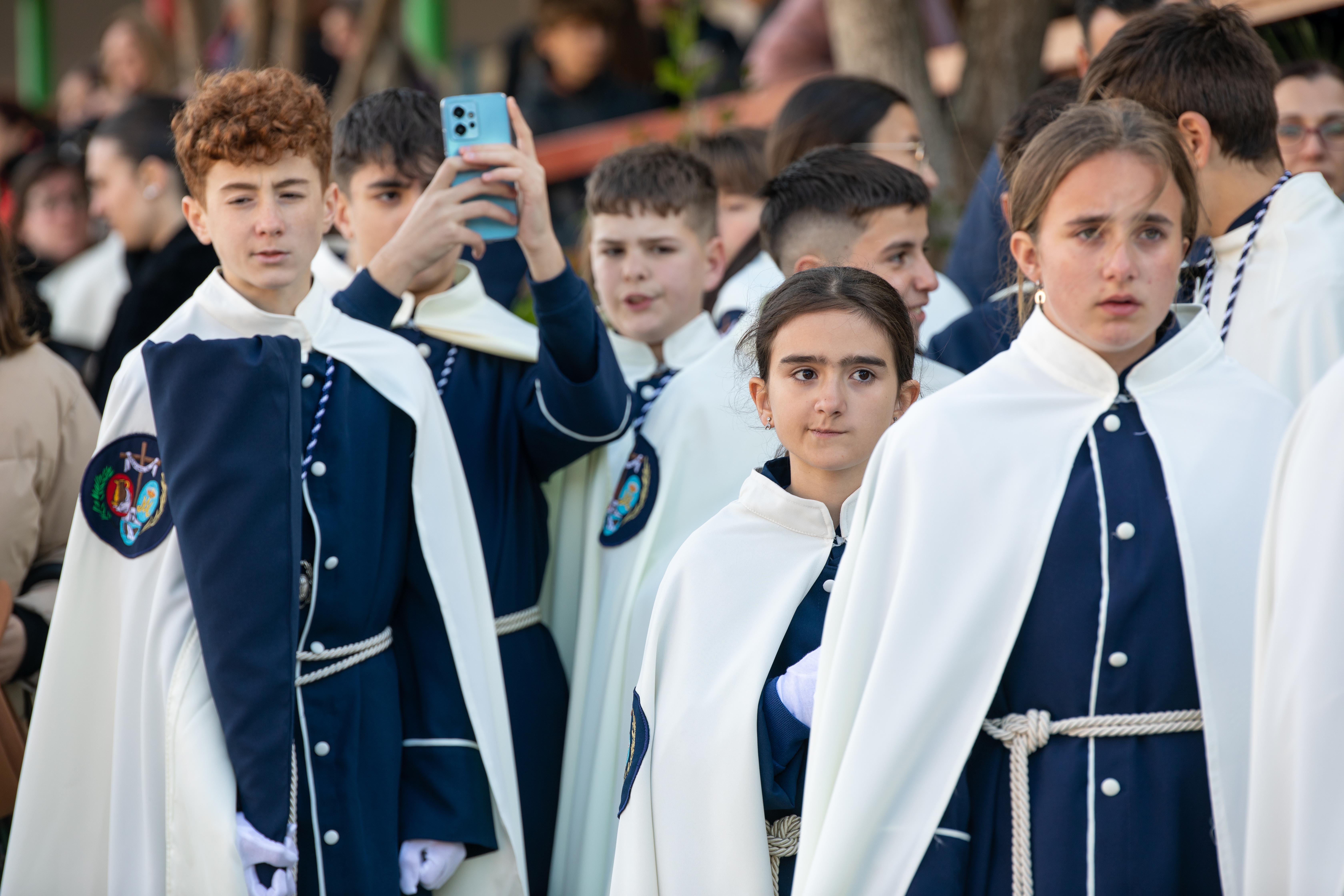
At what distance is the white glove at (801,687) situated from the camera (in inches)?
105

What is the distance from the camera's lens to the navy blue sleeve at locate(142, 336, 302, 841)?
293 cm

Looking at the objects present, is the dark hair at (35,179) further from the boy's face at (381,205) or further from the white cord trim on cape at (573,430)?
the white cord trim on cape at (573,430)

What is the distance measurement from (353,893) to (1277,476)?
2014 mm

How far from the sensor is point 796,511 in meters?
2.89

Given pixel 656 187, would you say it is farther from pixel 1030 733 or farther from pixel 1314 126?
pixel 1030 733

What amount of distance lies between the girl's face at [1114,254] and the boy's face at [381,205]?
1.82 m

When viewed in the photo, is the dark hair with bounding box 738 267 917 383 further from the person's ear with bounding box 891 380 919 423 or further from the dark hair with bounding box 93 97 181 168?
the dark hair with bounding box 93 97 181 168

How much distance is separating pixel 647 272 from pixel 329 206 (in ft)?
3.01

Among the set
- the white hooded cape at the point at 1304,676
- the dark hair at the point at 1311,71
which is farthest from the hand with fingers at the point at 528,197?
the dark hair at the point at 1311,71

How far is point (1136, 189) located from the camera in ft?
8.04

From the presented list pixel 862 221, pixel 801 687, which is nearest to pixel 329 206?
pixel 862 221

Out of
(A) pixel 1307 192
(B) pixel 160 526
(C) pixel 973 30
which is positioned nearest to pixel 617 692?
(B) pixel 160 526

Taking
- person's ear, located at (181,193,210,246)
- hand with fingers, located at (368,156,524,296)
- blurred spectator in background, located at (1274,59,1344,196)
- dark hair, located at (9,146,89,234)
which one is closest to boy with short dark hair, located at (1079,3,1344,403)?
blurred spectator in background, located at (1274,59,1344,196)

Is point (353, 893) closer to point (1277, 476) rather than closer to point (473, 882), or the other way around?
point (473, 882)
